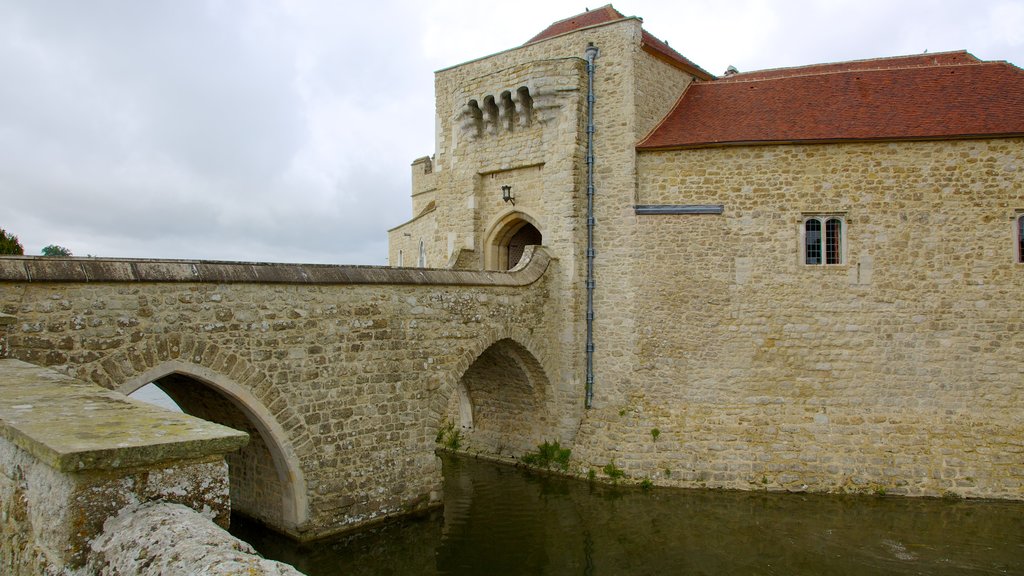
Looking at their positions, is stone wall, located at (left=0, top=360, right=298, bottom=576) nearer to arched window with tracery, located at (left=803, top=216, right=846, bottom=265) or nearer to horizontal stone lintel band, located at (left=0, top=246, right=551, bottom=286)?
horizontal stone lintel band, located at (left=0, top=246, right=551, bottom=286)

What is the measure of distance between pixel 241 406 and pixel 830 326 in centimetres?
986

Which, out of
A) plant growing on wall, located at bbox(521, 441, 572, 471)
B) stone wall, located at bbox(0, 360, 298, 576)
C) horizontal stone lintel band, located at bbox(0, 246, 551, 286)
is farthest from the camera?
plant growing on wall, located at bbox(521, 441, 572, 471)

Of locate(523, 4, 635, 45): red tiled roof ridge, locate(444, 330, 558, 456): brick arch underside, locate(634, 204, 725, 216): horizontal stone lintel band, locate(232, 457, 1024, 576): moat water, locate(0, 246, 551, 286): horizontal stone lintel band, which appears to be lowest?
locate(232, 457, 1024, 576): moat water

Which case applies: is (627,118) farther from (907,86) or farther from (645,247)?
(907,86)

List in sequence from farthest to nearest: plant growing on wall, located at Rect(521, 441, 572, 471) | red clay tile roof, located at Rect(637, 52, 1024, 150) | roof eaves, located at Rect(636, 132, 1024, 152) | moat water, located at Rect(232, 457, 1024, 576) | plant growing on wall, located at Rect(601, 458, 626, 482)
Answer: plant growing on wall, located at Rect(521, 441, 572, 471), plant growing on wall, located at Rect(601, 458, 626, 482), red clay tile roof, located at Rect(637, 52, 1024, 150), roof eaves, located at Rect(636, 132, 1024, 152), moat water, located at Rect(232, 457, 1024, 576)

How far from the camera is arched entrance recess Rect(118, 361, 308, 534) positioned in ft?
28.4

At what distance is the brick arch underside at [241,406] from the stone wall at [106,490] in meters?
4.06

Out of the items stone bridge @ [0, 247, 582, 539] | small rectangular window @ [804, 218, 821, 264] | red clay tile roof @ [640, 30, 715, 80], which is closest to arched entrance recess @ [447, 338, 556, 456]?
stone bridge @ [0, 247, 582, 539]

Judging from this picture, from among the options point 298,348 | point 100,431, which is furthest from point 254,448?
point 100,431

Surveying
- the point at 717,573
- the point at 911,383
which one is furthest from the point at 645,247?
the point at 717,573

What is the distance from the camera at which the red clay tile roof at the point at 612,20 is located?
13961mm

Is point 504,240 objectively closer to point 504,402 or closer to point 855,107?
point 504,402

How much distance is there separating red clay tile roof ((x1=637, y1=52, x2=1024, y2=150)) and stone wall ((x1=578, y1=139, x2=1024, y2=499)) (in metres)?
0.29

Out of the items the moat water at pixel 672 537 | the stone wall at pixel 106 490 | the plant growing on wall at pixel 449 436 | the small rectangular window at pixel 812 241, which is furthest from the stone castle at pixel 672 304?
the stone wall at pixel 106 490
